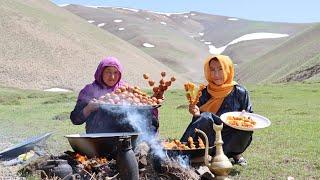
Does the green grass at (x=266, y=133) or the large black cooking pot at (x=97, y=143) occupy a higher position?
the large black cooking pot at (x=97, y=143)

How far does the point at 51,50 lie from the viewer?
4891 cm

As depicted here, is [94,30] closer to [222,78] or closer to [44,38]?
[44,38]

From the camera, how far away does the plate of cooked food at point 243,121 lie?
531 cm

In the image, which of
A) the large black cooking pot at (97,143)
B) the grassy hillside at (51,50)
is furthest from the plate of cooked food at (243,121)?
the grassy hillside at (51,50)

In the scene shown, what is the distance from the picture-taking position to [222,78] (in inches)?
223

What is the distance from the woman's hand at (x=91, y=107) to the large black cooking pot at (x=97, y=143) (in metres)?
0.50

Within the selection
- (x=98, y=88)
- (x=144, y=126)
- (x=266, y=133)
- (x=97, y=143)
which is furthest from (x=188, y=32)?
(x=97, y=143)

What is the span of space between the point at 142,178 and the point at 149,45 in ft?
308

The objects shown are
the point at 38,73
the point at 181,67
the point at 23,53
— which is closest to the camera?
the point at 38,73

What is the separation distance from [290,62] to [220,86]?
51.9 m

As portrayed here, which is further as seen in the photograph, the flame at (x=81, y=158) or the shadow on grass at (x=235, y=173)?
the shadow on grass at (x=235, y=173)

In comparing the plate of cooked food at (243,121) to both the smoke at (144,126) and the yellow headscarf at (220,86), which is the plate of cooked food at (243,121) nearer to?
the yellow headscarf at (220,86)

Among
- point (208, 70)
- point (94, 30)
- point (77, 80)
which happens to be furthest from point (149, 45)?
point (208, 70)

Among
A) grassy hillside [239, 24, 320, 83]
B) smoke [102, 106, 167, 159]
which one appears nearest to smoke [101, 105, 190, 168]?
smoke [102, 106, 167, 159]
